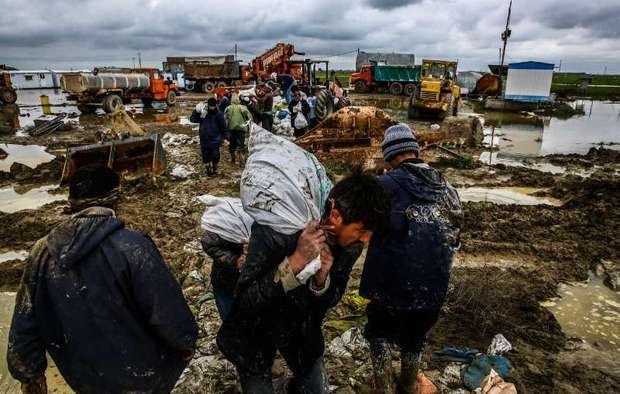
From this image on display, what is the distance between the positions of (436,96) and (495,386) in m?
14.7

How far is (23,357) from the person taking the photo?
5.03ft

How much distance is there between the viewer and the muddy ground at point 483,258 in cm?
279

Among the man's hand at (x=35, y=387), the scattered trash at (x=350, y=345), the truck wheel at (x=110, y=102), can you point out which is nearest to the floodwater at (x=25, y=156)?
the truck wheel at (x=110, y=102)

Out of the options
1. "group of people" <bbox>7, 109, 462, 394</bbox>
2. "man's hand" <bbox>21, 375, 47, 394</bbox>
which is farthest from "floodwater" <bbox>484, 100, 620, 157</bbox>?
"man's hand" <bbox>21, 375, 47, 394</bbox>

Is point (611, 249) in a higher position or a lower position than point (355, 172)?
lower

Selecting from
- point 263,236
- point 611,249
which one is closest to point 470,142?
point 611,249

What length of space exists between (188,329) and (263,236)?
53cm

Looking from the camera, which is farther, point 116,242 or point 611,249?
point 611,249

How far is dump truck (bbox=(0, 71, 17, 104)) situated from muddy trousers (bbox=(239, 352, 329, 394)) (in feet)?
76.7

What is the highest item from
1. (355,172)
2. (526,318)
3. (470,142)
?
(355,172)

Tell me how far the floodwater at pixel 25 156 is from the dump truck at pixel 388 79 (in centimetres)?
2233

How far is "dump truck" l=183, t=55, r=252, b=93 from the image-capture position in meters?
27.4

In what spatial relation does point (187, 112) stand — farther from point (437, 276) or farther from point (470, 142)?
point (437, 276)

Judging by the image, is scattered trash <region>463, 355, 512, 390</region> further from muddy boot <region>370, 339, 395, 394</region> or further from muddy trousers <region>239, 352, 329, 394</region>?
muddy trousers <region>239, 352, 329, 394</region>
